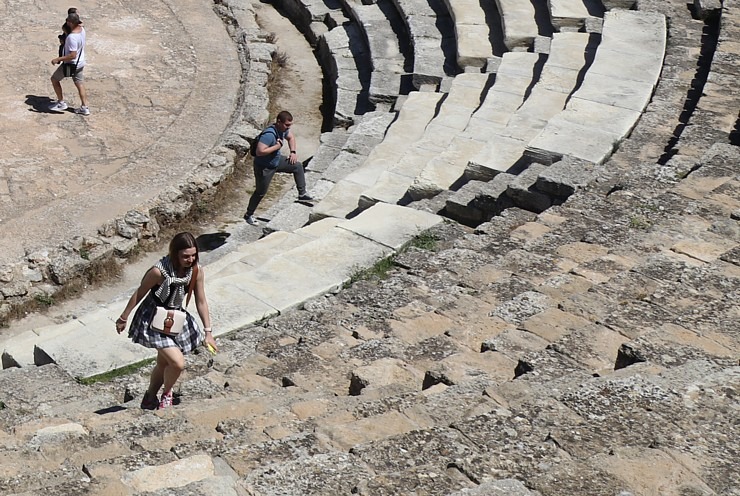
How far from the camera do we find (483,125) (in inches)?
446

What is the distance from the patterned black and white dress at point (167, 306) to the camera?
624 cm

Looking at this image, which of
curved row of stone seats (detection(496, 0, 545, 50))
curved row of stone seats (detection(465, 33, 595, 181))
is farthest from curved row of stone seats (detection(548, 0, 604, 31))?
curved row of stone seats (detection(465, 33, 595, 181))

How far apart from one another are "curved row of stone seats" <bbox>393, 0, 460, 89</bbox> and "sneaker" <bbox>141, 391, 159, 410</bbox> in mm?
8508

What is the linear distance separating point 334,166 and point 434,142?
1.36 metres

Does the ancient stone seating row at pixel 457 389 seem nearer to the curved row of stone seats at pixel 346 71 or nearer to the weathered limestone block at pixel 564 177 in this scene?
the weathered limestone block at pixel 564 177

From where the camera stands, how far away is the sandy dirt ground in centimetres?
1036

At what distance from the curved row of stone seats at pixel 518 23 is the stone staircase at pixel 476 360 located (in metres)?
3.16

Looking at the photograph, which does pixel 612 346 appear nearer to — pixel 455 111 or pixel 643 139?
pixel 643 139

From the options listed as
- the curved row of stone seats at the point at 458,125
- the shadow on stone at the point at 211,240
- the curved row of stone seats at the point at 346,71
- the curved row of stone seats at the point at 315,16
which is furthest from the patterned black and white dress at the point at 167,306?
the curved row of stone seats at the point at 315,16

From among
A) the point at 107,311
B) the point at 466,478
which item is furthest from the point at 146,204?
the point at 466,478

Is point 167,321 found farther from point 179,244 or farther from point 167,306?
point 179,244

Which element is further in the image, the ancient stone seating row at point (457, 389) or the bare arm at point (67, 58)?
the bare arm at point (67, 58)

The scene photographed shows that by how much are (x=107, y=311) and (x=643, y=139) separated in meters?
5.28

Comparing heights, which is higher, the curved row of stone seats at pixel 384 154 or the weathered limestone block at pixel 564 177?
the weathered limestone block at pixel 564 177
